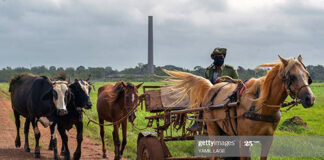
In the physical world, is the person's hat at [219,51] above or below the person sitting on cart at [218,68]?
above

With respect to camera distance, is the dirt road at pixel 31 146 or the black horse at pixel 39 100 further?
the dirt road at pixel 31 146

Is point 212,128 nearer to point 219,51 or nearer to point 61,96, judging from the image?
point 219,51

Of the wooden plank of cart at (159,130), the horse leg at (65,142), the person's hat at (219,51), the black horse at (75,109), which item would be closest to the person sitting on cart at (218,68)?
the person's hat at (219,51)

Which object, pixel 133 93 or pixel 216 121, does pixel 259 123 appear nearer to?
pixel 216 121

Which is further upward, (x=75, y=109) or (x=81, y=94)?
(x=81, y=94)

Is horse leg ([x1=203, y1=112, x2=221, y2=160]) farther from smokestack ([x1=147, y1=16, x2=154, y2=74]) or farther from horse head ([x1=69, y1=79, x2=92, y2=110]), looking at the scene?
smokestack ([x1=147, y1=16, x2=154, y2=74])

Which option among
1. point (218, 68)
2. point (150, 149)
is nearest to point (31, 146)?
point (150, 149)

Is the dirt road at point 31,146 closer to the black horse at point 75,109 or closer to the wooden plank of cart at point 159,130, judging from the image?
the black horse at point 75,109

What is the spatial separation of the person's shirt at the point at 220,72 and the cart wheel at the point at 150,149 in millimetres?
1841

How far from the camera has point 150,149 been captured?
774 cm

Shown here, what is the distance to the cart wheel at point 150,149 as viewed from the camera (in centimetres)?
762

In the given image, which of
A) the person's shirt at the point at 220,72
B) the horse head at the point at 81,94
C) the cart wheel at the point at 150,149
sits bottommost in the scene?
the cart wheel at the point at 150,149

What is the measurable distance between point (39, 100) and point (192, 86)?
5.08 m

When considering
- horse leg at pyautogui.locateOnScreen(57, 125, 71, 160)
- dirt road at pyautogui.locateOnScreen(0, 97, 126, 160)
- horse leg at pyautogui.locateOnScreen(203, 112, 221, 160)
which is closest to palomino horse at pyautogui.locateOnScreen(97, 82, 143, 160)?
dirt road at pyautogui.locateOnScreen(0, 97, 126, 160)
